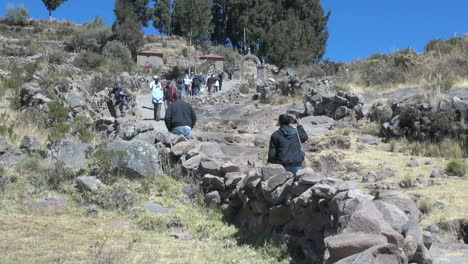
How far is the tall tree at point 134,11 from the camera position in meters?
61.9

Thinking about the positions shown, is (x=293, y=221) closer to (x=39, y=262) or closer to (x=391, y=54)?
(x=39, y=262)

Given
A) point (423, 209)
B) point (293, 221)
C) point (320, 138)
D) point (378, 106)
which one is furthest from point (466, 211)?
point (378, 106)

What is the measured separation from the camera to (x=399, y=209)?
14.7ft

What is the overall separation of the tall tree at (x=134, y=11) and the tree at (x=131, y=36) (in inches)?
169

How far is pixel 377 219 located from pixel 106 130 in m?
10.7

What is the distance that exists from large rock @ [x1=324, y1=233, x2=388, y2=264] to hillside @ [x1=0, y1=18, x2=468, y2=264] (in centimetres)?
1

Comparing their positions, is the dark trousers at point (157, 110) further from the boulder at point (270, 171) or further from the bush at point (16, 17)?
the bush at point (16, 17)

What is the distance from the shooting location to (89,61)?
40.2m

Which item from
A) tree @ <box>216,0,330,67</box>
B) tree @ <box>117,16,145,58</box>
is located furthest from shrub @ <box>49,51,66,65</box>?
tree @ <box>216,0,330,67</box>

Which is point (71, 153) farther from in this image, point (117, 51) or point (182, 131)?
point (117, 51)

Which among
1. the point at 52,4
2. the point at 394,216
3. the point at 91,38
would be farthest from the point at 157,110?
the point at 52,4

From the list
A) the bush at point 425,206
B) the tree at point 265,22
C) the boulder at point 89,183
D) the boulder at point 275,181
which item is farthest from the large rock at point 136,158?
the tree at point 265,22

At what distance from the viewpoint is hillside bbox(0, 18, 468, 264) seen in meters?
4.94

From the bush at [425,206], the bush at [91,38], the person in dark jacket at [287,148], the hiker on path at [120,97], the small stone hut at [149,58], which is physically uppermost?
the bush at [91,38]
